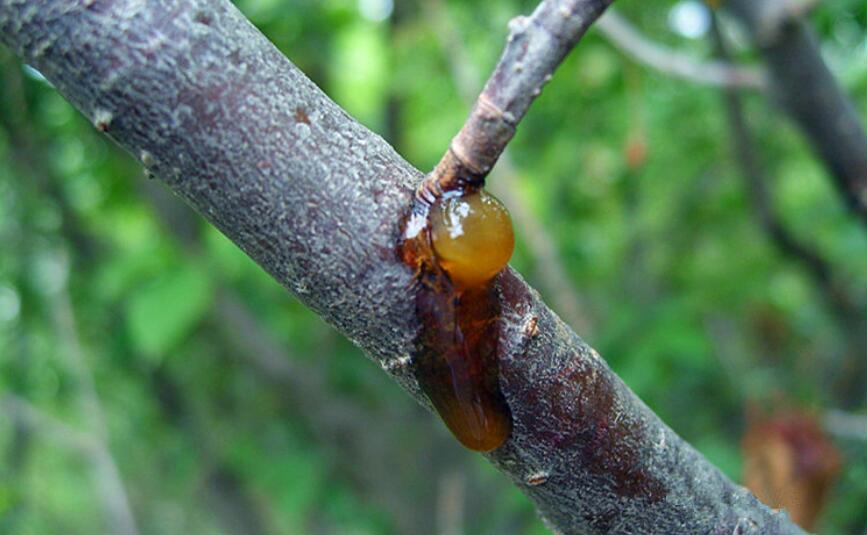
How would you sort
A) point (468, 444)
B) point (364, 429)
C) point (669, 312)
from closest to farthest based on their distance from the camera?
point (468, 444)
point (669, 312)
point (364, 429)

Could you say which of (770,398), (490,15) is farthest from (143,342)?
(770,398)

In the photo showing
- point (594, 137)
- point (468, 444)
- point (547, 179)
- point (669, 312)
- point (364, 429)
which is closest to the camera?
point (468, 444)

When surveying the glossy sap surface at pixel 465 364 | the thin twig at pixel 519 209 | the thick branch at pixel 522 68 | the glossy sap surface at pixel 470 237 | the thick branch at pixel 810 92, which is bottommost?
the thin twig at pixel 519 209

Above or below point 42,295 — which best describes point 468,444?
above

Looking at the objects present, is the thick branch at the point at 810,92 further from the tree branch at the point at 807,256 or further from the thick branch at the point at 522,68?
the thick branch at the point at 522,68

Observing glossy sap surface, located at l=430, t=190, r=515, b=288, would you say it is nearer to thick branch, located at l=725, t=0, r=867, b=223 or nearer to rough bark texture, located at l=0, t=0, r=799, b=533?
rough bark texture, located at l=0, t=0, r=799, b=533

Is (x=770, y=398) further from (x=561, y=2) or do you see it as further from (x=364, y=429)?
(x=561, y=2)

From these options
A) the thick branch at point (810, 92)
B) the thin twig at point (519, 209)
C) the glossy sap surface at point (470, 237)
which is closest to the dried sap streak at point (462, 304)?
the glossy sap surface at point (470, 237)

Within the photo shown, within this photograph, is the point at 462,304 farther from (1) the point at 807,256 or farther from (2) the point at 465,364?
(1) the point at 807,256
